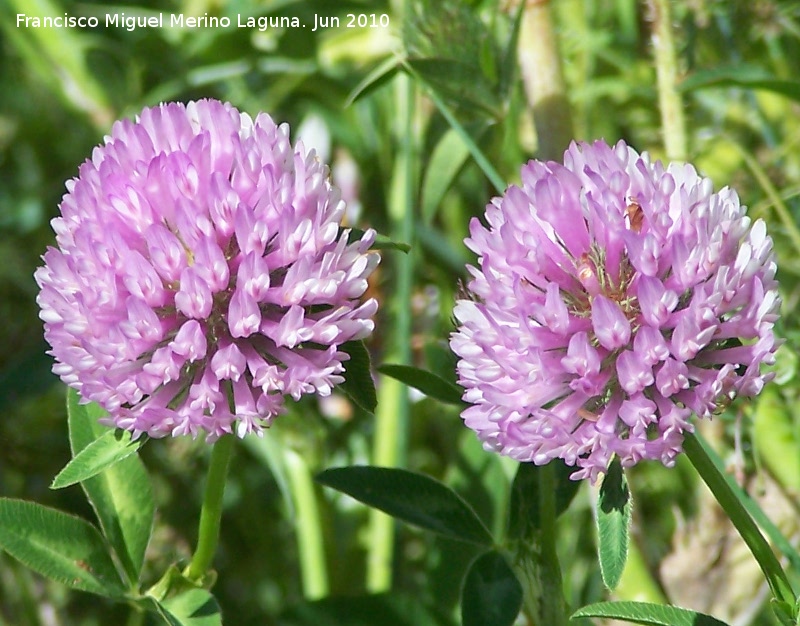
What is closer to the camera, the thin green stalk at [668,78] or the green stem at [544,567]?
the green stem at [544,567]

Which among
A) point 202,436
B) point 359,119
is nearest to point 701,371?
point 202,436

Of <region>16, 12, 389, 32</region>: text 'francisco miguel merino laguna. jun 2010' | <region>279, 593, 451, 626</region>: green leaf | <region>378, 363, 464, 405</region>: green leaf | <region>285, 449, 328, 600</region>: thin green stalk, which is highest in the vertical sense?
<region>16, 12, 389, 32</region>: text 'francisco miguel merino laguna. jun 2010'

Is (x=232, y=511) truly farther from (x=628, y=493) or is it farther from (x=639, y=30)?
(x=639, y=30)

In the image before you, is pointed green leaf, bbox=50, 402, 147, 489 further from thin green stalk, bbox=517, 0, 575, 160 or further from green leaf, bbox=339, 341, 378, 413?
thin green stalk, bbox=517, 0, 575, 160

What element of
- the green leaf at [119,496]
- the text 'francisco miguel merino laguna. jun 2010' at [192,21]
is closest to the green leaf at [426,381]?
the green leaf at [119,496]

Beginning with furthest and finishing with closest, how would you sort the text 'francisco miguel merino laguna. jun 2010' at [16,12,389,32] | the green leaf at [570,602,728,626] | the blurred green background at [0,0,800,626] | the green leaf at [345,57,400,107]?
1. the text 'francisco miguel merino laguna. jun 2010' at [16,12,389,32]
2. the blurred green background at [0,0,800,626]
3. the green leaf at [345,57,400,107]
4. the green leaf at [570,602,728,626]

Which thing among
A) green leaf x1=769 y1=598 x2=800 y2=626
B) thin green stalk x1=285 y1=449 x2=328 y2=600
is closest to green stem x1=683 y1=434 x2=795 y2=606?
green leaf x1=769 y1=598 x2=800 y2=626

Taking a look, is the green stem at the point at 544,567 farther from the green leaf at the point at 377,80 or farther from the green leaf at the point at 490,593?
the green leaf at the point at 377,80
